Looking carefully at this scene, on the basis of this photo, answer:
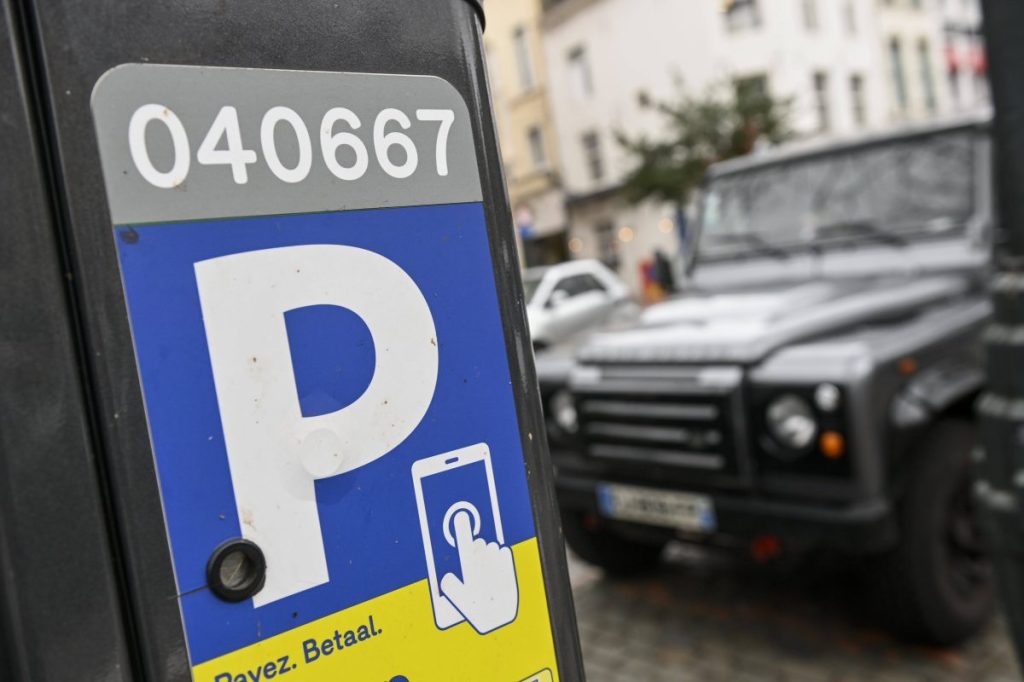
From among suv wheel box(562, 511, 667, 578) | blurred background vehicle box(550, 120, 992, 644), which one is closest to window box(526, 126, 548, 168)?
blurred background vehicle box(550, 120, 992, 644)

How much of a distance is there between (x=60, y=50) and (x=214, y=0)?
15cm

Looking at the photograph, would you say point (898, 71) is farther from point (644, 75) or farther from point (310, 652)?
point (310, 652)

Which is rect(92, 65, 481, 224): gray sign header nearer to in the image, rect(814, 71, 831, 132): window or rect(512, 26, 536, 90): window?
rect(814, 71, 831, 132): window

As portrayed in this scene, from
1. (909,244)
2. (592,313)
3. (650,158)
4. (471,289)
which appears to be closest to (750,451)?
(909,244)

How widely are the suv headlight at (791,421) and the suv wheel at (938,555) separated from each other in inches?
16.8

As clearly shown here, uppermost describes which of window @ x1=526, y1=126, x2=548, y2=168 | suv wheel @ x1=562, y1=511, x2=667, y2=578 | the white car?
window @ x1=526, y1=126, x2=548, y2=168

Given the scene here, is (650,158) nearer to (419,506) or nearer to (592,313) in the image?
(592,313)

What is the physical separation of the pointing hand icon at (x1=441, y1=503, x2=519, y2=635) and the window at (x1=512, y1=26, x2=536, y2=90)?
23681 millimetres

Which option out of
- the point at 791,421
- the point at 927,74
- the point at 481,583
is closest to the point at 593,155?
the point at 927,74

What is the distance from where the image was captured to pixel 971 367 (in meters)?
3.25

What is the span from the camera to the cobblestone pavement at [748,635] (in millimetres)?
3105

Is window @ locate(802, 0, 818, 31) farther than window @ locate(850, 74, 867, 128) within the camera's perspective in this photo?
No

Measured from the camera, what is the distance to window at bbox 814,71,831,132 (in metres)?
21.7

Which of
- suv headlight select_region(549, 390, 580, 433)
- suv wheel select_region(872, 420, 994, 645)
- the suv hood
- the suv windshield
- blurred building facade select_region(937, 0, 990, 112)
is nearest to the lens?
suv wheel select_region(872, 420, 994, 645)
